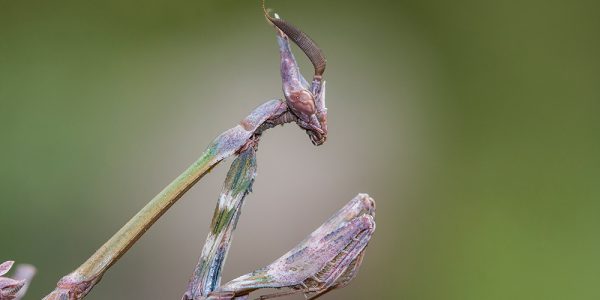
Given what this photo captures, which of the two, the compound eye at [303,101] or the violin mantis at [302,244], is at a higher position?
the compound eye at [303,101]

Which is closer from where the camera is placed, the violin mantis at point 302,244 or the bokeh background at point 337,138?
the violin mantis at point 302,244

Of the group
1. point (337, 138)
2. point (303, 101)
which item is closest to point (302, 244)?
point (303, 101)

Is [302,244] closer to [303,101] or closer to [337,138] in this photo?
[303,101]

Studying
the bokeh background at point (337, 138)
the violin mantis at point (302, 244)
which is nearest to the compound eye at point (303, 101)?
the violin mantis at point (302, 244)

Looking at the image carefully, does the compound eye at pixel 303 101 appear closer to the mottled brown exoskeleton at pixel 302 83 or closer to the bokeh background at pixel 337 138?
the mottled brown exoskeleton at pixel 302 83

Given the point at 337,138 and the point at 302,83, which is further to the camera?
the point at 337,138

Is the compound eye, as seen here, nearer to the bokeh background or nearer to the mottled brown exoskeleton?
the mottled brown exoskeleton

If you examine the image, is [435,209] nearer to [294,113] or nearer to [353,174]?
[353,174]
